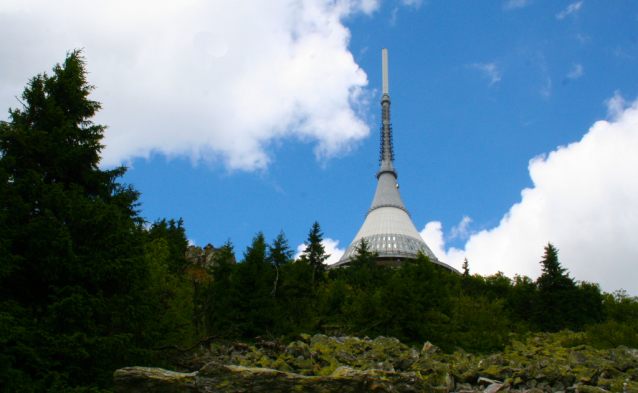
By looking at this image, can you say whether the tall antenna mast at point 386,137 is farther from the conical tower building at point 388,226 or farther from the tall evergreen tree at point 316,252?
the tall evergreen tree at point 316,252

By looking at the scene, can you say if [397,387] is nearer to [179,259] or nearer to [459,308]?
[459,308]

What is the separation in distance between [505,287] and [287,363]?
3185 cm

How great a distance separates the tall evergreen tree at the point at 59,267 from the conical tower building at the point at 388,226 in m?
40.2

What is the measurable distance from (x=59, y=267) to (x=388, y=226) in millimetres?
51130

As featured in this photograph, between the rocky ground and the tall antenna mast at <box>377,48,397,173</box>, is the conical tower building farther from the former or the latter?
the rocky ground

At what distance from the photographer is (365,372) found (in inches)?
336

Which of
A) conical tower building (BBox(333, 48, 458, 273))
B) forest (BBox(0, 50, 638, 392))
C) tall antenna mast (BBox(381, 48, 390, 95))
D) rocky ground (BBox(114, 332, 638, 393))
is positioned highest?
tall antenna mast (BBox(381, 48, 390, 95))

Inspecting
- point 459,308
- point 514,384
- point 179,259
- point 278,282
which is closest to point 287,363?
point 514,384

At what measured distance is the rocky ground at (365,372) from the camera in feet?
27.3

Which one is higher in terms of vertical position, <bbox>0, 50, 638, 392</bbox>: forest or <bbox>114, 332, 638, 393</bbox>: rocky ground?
<bbox>0, 50, 638, 392</bbox>: forest

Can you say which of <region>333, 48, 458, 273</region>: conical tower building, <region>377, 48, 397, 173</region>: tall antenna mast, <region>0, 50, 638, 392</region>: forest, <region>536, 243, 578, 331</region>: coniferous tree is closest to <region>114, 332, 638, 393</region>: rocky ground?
<region>0, 50, 638, 392</region>: forest

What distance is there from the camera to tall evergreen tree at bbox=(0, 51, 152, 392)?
892 cm

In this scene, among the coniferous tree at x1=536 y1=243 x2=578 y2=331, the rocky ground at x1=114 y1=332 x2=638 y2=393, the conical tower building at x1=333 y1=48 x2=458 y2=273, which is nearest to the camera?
the rocky ground at x1=114 y1=332 x2=638 y2=393

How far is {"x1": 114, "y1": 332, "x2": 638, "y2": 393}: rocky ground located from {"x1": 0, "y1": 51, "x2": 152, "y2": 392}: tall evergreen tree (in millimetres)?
1487
